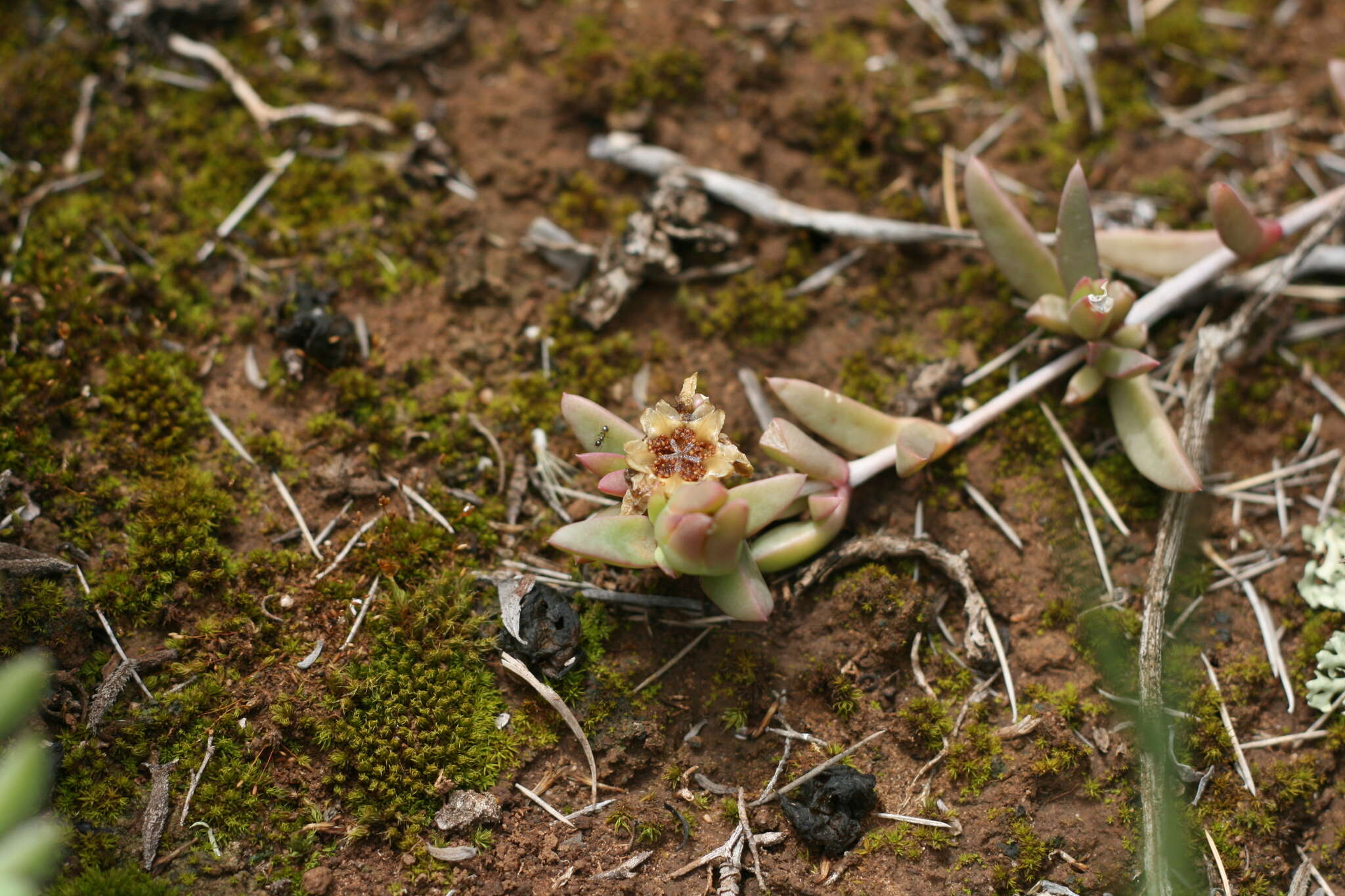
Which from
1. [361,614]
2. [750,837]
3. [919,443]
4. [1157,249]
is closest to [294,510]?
[361,614]

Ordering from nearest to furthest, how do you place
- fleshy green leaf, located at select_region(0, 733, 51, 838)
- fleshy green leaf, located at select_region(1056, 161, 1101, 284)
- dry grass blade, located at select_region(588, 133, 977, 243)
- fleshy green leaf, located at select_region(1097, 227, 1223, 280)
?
fleshy green leaf, located at select_region(0, 733, 51, 838) → fleshy green leaf, located at select_region(1056, 161, 1101, 284) → fleshy green leaf, located at select_region(1097, 227, 1223, 280) → dry grass blade, located at select_region(588, 133, 977, 243)

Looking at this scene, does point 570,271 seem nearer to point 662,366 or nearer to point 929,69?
point 662,366

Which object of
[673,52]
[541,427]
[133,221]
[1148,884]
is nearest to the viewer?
[1148,884]

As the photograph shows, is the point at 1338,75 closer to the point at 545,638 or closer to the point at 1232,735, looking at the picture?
the point at 1232,735

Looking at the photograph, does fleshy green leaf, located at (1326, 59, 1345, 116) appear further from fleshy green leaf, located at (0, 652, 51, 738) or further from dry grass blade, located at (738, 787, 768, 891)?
fleshy green leaf, located at (0, 652, 51, 738)

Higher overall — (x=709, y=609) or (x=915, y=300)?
(x=915, y=300)

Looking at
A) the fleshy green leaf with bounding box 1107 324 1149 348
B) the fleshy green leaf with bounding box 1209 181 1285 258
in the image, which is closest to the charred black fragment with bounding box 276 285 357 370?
the fleshy green leaf with bounding box 1107 324 1149 348

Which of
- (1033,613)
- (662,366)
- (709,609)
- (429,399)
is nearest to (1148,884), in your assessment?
(1033,613)
